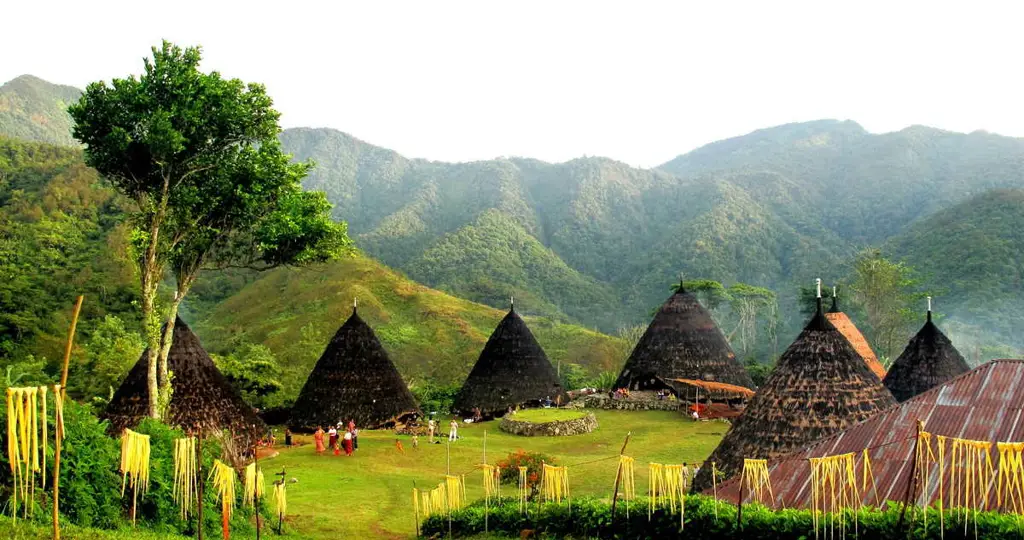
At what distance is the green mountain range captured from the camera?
206 ft

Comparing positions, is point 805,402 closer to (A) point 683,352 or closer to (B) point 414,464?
(B) point 414,464

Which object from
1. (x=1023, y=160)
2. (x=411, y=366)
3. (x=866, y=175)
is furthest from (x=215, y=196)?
(x=866, y=175)

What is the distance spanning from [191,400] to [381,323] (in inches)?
1229

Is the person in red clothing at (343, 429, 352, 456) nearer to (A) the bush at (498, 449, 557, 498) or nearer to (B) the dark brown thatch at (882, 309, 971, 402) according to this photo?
(A) the bush at (498, 449, 557, 498)

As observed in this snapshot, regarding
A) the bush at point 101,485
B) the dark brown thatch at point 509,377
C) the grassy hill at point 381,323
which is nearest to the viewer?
the bush at point 101,485

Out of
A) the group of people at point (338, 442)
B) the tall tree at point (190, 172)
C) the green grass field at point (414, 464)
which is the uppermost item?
the tall tree at point (190, 172)

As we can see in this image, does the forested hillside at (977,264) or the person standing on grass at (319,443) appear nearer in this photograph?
the person standing on grass at (319,443)

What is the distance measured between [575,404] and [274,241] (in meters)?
17.8

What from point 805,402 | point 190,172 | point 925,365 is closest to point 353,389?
point 190,172

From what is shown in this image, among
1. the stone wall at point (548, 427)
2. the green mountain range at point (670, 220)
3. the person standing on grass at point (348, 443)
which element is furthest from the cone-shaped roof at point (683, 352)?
the green mountain range at point (670, 220)

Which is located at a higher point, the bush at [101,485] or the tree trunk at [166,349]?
the tree trunk at [166,349]

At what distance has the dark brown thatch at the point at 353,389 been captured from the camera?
23.7m

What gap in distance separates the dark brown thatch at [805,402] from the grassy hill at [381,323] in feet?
93.0

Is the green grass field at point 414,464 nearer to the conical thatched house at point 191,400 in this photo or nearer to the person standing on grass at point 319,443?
the person standing on grass at point 319,443
